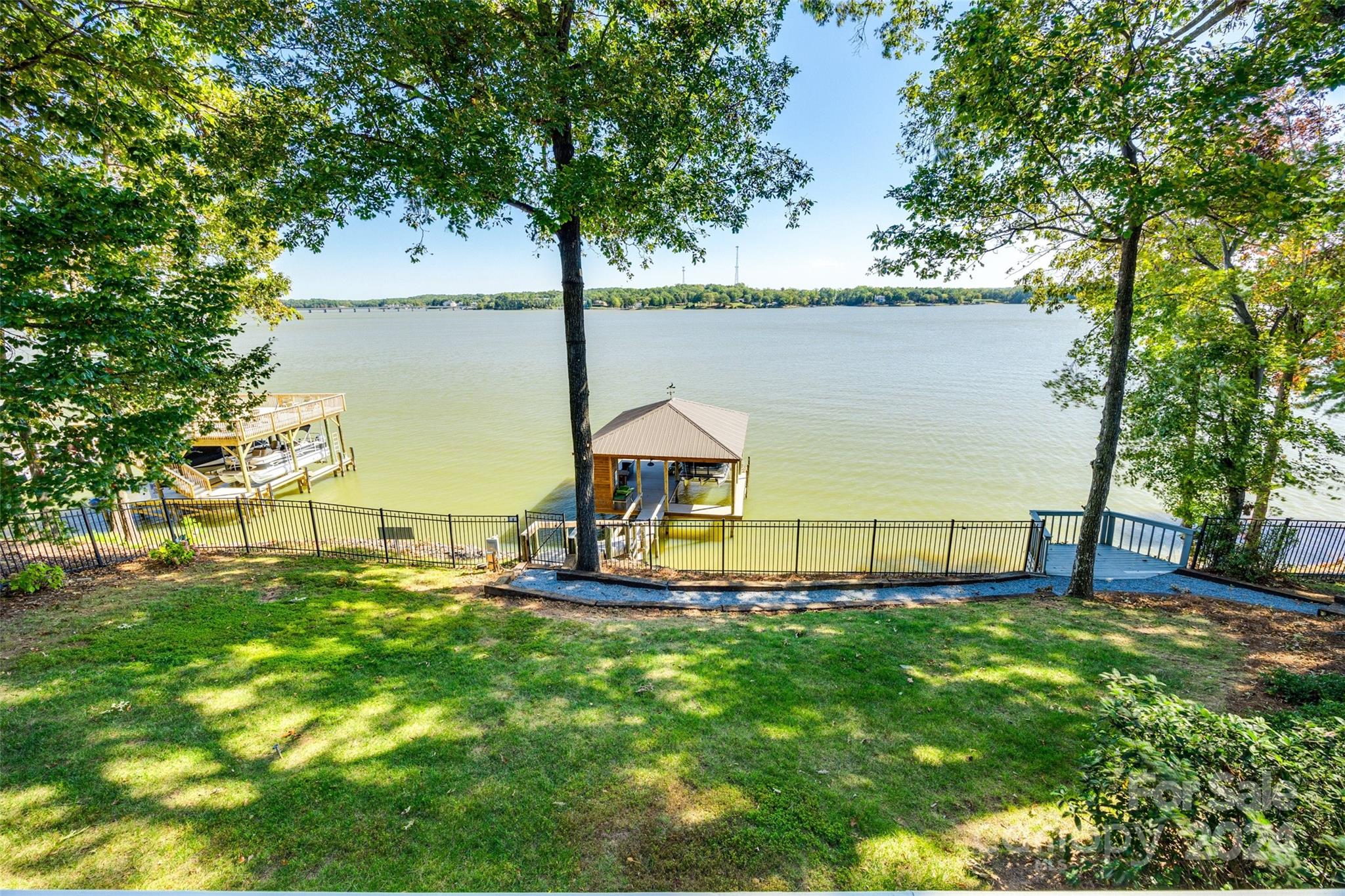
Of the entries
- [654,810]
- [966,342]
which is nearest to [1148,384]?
[654,810]

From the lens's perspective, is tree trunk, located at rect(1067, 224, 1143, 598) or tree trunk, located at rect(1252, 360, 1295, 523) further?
tree trunk, located at rect(1252, 360, 1295, 523)

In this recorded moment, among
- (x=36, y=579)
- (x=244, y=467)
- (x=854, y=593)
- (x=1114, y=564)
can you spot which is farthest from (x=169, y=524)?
(x=1114, y=564)

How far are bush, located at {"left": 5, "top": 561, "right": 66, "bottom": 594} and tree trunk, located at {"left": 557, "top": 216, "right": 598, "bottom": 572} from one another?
879cm

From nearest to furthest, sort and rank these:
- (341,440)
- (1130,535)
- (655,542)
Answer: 1. (1130,535)
2. (655,542)
3. (341,440)

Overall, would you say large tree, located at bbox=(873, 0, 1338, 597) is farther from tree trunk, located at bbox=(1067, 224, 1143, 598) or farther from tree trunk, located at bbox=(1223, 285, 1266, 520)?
tree trunk, located at bbox=(1223, 285, 1266, 520)

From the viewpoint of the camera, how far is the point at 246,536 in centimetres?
1231

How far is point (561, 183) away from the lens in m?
8.09

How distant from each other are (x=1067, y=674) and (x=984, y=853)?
148 inches

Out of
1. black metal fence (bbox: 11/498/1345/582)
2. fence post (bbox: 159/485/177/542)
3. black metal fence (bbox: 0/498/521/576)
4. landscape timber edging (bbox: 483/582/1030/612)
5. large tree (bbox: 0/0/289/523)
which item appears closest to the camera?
large tree (bbox: 0/0/289/523)

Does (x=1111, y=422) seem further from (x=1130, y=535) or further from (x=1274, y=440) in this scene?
(x=1274, y=440)

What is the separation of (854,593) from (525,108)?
10.4m

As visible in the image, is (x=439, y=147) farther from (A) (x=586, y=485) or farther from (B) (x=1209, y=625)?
(B) (x=1209, y=625)

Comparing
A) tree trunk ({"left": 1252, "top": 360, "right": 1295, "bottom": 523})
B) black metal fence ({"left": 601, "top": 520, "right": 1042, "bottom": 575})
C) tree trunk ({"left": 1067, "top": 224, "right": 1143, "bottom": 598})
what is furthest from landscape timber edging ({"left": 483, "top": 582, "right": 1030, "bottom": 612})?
tree trunk ({"left": 1252, "top": 360, "right": 1295, "bottom": 523})

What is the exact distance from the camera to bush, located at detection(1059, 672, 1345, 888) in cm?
263
